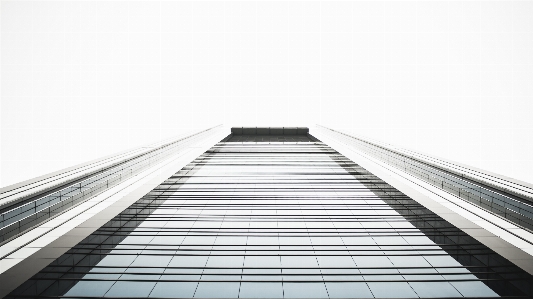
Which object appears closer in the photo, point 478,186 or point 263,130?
point 478,186

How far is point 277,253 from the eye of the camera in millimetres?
12820

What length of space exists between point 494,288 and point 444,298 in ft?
6.40

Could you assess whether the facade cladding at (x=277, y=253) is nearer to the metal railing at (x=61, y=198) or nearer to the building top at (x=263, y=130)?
the metal railing at (x=61, y=198)

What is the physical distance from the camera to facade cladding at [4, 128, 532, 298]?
1038 cm

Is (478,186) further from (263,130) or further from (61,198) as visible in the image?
(263,130)

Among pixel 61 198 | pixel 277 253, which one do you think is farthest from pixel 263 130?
pixel 277 253

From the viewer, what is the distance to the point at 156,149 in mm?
31125

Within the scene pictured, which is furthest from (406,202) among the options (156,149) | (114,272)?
(156,149)

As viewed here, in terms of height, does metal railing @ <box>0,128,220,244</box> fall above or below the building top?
below

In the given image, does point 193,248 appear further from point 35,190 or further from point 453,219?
point 453,219

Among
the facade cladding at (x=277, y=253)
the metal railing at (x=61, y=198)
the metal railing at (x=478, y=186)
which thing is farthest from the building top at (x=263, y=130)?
the facade cladding at (x=277, y=253)

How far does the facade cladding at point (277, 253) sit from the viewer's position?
1038cm

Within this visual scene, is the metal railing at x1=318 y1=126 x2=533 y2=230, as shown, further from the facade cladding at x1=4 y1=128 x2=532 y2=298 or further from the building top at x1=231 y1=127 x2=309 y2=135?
the building top at x1=231 y1=127 x2=309 y2=135

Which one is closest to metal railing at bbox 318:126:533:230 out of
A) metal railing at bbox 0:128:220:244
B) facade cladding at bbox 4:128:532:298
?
facade cladding at bbox 4:128:532:298
